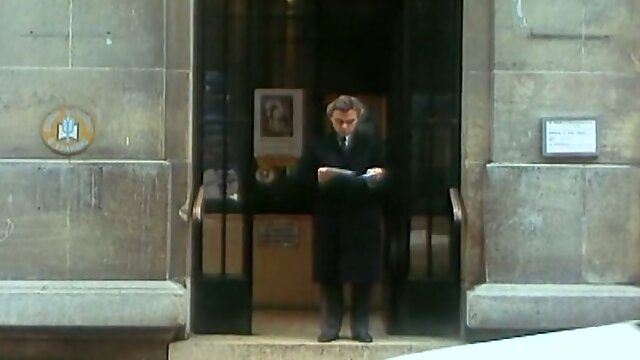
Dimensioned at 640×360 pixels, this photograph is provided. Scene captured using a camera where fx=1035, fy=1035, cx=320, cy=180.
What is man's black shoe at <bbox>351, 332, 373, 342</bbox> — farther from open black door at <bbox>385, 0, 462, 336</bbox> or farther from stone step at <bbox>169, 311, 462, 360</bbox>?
open black door at <bbox>385, 0, 462, 336</bbox>

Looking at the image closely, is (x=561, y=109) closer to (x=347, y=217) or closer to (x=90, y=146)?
(x=347, y=217)

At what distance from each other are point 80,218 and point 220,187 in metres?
1.19

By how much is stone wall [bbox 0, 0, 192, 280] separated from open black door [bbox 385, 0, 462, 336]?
76.1 inches

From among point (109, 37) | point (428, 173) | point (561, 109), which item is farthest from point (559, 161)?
point (109, 37)

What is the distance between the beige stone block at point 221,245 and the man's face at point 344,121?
114 cm

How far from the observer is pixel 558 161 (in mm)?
7809

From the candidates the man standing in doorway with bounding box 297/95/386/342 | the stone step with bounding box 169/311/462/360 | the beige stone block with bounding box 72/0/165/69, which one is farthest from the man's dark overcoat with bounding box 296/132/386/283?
the beige stone block with bounding box 72/0/165/69

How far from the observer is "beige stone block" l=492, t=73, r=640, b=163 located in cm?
781

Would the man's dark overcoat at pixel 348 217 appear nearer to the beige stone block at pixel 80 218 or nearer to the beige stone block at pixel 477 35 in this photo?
the beige stone block at pixel 477 35

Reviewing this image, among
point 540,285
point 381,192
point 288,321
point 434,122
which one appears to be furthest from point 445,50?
point 288,321

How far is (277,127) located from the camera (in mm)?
9203

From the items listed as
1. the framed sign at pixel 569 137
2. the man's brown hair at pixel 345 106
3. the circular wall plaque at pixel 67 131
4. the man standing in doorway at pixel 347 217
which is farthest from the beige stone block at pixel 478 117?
the circular wall plaque at pixel 67 131

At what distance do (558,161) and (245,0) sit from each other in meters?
2.87

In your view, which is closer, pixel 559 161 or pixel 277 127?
pixel 559 161
